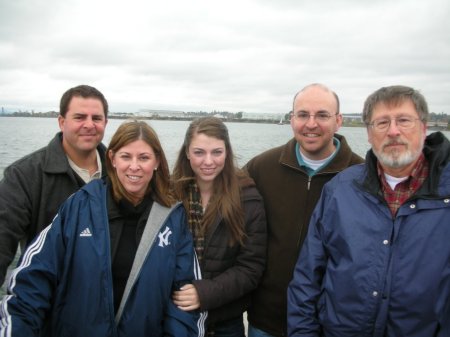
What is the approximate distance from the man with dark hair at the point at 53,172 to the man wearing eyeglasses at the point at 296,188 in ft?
5.74

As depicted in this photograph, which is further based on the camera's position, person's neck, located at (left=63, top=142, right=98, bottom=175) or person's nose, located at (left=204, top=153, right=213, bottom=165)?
person's neck, located at (left=63, top=142, right=98, bottom=175)

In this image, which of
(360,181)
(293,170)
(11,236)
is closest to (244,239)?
(293,170)

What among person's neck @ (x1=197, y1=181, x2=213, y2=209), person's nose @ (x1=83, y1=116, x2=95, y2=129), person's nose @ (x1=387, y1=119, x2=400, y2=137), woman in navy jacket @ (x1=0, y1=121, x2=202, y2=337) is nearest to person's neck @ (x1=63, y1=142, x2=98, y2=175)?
person's nose @ (x1=83, y1=116, x2=95, y2=129)

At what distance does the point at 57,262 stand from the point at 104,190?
1.87 feet

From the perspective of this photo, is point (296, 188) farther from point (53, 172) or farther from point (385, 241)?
point (53, 172)

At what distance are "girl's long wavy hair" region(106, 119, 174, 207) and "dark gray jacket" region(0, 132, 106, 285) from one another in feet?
1.78

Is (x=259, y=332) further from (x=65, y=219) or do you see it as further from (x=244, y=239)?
(x=65, y=219)

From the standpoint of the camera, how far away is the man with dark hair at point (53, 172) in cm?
285

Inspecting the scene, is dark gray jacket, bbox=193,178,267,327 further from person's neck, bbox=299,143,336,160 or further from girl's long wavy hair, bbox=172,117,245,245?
person's neck, bbox=299,143,336,160

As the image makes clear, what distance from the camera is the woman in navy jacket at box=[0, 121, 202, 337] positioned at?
2.35 metres

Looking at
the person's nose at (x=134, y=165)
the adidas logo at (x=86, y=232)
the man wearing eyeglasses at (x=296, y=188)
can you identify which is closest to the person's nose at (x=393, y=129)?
the man wearing eyeglasses at (x=296, y=188)

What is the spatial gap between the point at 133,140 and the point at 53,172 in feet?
2.78

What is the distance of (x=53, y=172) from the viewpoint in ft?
10.2

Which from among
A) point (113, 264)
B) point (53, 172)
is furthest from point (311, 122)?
point (53, 172)
